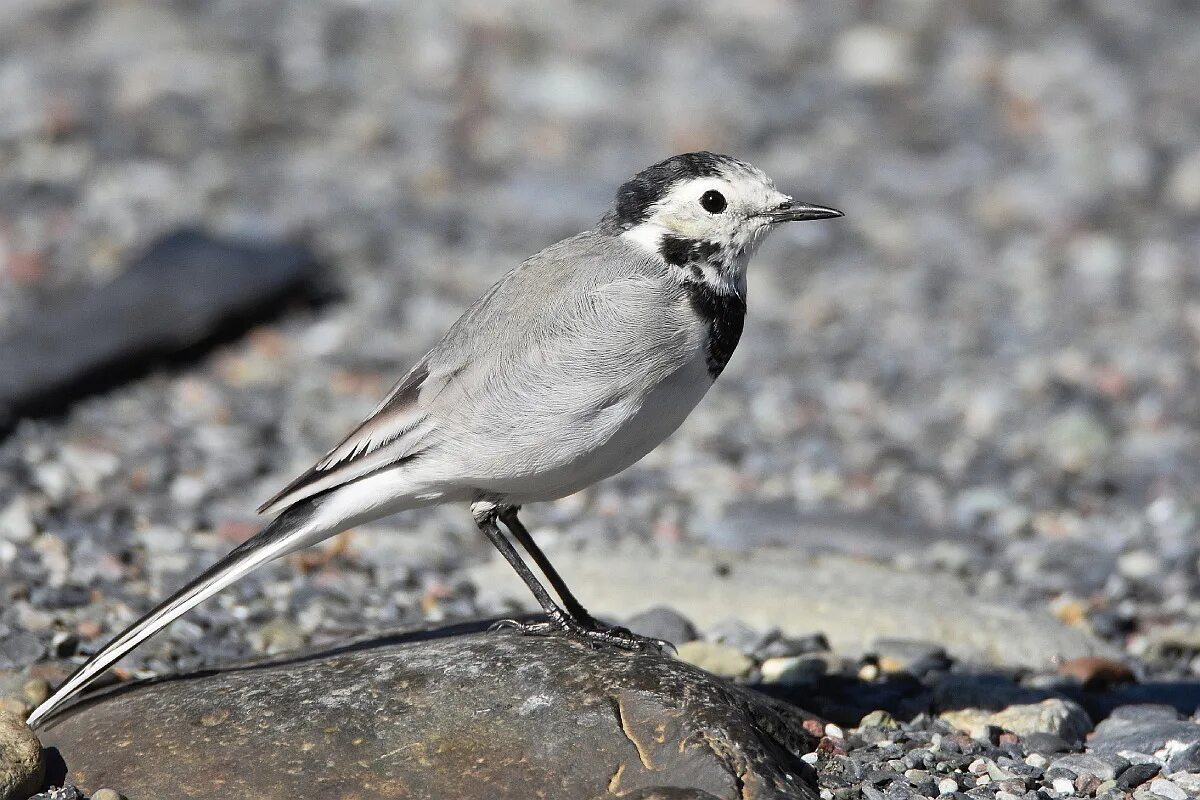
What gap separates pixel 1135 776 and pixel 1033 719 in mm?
467

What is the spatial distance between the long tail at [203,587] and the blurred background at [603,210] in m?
0.76

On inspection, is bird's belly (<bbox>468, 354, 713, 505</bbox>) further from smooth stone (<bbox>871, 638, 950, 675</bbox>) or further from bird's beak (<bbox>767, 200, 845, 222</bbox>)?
smooth stone (<bbox>871, 638, 950, 675</bbox>)

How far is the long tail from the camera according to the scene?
494cm

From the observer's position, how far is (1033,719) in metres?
5.31

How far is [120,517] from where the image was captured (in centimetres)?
747

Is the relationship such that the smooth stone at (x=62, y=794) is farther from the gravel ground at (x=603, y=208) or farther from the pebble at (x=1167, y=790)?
the pebble at (x=1167, y=790)

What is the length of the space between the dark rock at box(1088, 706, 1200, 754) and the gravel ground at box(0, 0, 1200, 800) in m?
0.34

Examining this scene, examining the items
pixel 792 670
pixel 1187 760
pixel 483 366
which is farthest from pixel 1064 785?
pixel 483 366

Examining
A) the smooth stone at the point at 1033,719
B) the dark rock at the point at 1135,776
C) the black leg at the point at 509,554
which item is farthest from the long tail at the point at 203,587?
the dark rock at the point at 1135,776

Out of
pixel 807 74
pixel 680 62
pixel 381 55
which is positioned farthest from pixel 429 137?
pixel 807 74

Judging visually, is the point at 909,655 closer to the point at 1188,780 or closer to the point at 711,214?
the point at 1188,780

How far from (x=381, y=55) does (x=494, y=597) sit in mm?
8411

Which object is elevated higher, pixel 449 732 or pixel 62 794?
pixel 62 794

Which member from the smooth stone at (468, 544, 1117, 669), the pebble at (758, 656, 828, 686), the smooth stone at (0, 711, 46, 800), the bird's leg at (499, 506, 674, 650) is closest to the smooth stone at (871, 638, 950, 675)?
the smooth stone at (468, 544, 1117, 669)
